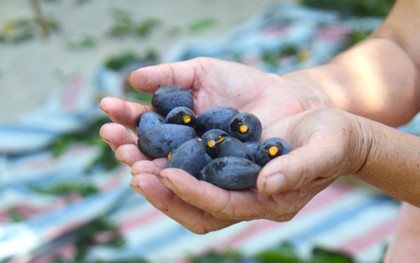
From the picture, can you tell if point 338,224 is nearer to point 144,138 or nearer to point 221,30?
point 144,138

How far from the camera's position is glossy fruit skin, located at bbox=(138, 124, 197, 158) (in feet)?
3.70

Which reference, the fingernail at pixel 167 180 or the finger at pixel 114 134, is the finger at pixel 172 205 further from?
the finger at pixel 114 134

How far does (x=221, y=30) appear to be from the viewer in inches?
170

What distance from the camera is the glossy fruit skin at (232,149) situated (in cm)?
110

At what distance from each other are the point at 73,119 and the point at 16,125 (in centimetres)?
30

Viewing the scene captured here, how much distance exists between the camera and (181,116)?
48.6 inches

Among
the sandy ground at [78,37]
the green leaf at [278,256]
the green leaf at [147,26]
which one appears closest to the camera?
the green leaf at [278,256]

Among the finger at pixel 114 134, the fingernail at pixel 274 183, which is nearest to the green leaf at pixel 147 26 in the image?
the finger at pixel 114 134

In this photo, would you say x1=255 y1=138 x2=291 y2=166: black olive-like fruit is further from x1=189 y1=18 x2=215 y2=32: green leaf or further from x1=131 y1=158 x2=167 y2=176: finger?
x1=189 y1=18 x2=215 y2=32: green leaf

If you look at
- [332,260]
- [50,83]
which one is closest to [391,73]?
[332,260]

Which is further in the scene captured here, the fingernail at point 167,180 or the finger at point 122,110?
the finger at point 122,110

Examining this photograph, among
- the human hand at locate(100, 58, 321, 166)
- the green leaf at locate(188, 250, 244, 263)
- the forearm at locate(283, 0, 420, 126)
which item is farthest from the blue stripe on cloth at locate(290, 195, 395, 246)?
the human hand at locate(100, 58, 321, 166)

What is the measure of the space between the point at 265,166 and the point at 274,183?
0.04 meters

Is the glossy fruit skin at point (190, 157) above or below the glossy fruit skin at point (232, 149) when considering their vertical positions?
above
